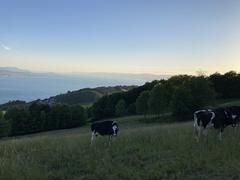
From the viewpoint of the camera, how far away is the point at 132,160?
12883 millimetres

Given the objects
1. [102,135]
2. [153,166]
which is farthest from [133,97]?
[153,166]

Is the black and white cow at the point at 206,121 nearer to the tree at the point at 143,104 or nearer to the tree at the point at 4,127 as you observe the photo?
the tree at the point at 143,104

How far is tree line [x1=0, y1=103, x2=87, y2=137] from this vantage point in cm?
8625

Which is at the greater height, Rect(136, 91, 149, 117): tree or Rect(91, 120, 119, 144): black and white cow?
Rect(91, 120, 119, 144): black and white cow

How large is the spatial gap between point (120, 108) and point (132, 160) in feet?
274

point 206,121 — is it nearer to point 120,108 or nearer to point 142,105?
point 142,105

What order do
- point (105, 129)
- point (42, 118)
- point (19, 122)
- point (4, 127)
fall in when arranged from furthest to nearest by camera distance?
point (42, 118) < point (19, 122) < point (4, 127) < point (105, 129)

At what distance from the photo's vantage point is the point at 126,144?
1605cm

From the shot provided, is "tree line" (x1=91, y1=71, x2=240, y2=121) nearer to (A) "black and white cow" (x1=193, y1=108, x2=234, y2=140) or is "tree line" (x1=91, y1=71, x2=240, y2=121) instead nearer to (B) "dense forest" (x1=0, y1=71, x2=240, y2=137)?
(B) "dense forest" (x1=0, y1=71, x2=240, y2=137)

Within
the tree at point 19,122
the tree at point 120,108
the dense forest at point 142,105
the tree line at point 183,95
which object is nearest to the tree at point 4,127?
the dense forest at point 142,105

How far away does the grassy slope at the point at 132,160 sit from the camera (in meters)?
11.0

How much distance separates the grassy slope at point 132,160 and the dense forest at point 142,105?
52342mm

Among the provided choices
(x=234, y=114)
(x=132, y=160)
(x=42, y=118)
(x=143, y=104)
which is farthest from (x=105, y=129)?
(x=42, y=118)

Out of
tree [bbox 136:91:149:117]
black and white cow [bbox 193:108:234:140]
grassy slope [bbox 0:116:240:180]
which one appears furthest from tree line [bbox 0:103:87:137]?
black and white cow [bbox 193:108:234:140]
